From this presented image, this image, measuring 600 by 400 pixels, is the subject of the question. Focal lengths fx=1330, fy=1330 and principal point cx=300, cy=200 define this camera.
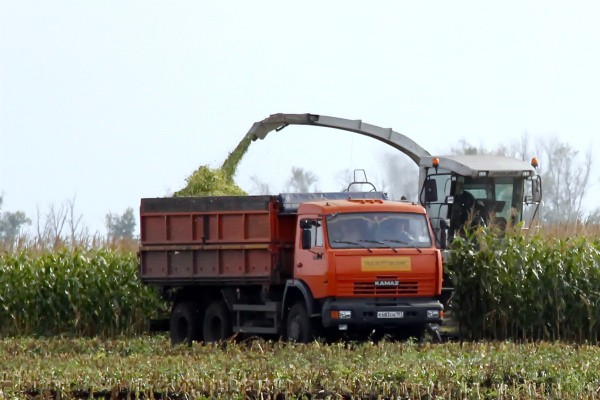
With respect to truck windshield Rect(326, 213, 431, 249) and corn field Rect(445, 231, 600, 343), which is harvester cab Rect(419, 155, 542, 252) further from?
truck windshield Rect(326, 213, 431, 249)

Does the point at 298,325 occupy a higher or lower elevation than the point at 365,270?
lower

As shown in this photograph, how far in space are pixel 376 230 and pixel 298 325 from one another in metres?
2.09

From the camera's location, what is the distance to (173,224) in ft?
84.0

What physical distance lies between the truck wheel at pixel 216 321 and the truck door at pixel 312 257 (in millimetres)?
2535

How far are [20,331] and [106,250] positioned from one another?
289 centimetres

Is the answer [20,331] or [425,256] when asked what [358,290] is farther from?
[20,331]

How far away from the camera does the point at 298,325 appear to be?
22609 mm

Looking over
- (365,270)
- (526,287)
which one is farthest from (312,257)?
(526,287)

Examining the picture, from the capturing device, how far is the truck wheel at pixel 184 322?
25766 millimetres

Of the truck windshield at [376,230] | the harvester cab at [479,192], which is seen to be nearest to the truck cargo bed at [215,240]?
the truck windshield at [376,230]

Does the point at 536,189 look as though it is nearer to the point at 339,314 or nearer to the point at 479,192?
the point at 479,192

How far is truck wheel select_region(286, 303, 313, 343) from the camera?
22.2 metres

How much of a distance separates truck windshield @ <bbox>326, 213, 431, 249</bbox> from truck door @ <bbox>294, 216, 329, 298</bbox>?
0.88ft

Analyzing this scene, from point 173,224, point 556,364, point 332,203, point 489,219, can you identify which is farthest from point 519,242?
point 556,364
